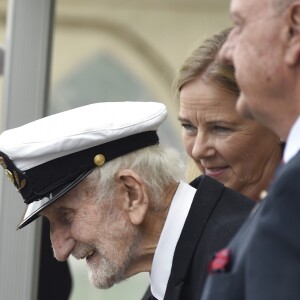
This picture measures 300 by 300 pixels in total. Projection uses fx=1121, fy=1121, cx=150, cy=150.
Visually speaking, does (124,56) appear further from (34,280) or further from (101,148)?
(101,148)

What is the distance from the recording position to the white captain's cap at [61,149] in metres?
3.22

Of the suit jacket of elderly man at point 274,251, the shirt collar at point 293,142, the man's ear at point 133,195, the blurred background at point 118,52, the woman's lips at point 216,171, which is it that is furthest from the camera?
the blurred background at point 118,52

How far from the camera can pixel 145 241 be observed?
3.23 meters

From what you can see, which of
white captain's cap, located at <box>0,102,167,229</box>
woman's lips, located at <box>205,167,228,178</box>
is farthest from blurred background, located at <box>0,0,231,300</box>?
white captain's cap, located at <box>0,102,167,229</box>

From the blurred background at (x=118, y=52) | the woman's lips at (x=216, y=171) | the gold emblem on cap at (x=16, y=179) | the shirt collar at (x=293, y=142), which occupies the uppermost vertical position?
the shirt collar at (x=293, y=142)

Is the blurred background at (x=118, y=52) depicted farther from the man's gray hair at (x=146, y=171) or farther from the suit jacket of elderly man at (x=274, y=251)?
the suit jacket of elderly man at (x=274, y=251)

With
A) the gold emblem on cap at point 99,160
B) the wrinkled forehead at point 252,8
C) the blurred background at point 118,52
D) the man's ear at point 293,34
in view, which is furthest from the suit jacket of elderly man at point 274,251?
the blurred background at point 118,52

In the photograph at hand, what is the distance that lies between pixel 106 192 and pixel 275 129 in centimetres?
118

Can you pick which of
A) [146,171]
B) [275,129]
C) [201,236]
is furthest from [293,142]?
[146,171]

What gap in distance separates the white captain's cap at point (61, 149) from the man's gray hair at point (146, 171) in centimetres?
2

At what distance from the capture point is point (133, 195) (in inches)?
127

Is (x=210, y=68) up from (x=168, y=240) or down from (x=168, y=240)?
up

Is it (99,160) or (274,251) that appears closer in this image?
(274,251)

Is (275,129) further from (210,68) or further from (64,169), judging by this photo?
(210,68)
